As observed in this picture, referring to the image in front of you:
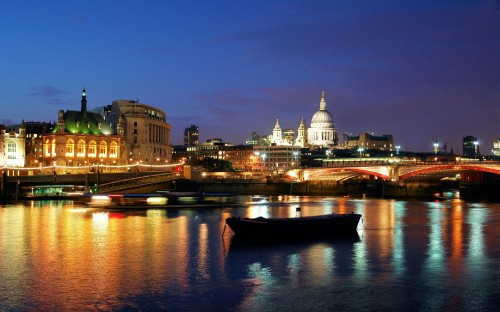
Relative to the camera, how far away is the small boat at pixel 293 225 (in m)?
43.5

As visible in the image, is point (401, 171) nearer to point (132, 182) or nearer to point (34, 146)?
point (132, 182)

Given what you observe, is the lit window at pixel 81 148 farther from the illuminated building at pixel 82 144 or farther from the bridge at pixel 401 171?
the bridge at pixel 401 171

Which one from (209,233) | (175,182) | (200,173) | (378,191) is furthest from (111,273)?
(200,173)

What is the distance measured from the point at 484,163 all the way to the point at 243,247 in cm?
7216

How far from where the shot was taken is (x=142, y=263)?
33.7 metres

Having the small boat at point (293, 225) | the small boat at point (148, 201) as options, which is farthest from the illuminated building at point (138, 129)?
the small boat at point (293, 225)

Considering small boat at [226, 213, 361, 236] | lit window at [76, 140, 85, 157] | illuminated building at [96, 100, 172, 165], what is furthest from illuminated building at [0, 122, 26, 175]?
small boat at [226, 213, 361, 236]

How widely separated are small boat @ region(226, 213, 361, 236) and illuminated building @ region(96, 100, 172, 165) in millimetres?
106376

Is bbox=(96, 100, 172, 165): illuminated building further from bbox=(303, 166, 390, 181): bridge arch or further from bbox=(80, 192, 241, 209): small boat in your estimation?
bbox=(80, 192, 241, 209): small boat

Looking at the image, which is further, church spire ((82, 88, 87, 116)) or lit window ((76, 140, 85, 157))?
church spire ((82, 88, 87, 116))

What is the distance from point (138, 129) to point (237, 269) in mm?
128363

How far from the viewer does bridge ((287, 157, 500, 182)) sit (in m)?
Result: 102

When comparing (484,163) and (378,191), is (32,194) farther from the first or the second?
(484,163)

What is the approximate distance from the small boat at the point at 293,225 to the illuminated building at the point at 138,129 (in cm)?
10638
